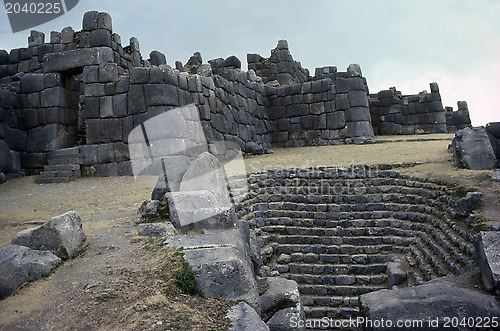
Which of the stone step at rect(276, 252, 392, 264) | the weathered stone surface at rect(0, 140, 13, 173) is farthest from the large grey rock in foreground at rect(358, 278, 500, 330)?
the weathered stone surface at rect(0, 140, 13, 173)

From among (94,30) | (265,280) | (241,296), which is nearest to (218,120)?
(94,30)

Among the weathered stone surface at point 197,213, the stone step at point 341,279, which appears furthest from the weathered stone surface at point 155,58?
the weathered stone surface at point 197,213

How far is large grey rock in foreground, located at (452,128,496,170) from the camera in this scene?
29.4 ft

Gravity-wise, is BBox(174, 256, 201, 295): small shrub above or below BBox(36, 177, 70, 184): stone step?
below

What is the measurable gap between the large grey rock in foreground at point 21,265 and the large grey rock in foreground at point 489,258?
4573mm

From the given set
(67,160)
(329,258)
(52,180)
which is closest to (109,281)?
(329,258)

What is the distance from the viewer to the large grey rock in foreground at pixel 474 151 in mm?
8961

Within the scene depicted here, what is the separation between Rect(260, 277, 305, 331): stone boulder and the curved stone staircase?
359 centimetres

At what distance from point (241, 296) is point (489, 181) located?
6237 mm

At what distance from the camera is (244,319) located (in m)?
3.18

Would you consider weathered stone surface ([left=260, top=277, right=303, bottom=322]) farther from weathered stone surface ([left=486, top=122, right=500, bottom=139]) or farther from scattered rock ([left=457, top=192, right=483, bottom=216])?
weathered stone surface ([left=486, top=122, right=500, bottom=139])

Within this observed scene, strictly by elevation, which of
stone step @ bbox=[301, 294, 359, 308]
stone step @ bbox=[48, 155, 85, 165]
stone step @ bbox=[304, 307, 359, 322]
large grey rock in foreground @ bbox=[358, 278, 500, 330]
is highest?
stone step @ bbox=[48, 155, 85, 165]

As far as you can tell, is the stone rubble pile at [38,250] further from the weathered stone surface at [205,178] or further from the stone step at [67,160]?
the stone step at [67,160]

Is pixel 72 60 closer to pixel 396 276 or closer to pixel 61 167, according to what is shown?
pixel 61 167
